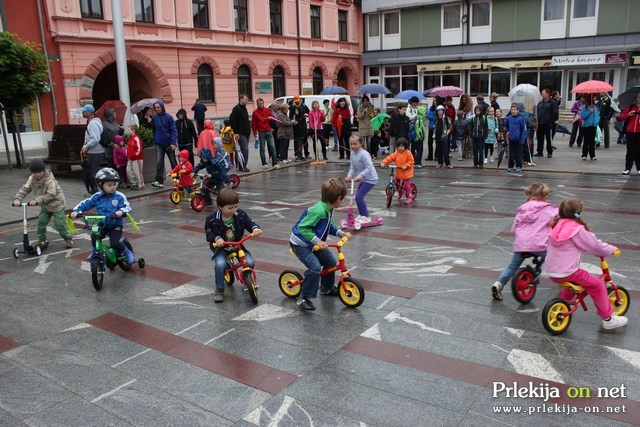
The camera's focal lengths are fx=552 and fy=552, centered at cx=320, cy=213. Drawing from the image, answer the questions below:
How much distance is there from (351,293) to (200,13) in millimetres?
26698

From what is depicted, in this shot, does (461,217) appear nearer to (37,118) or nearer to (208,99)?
(37,118)

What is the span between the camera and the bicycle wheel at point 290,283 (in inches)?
238

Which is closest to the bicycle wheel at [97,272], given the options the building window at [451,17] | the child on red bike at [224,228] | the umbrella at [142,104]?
→ the child on red bike at [224,228]

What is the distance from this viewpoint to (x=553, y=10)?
33.0m

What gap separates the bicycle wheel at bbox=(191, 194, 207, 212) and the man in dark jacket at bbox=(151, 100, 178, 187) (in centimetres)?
308

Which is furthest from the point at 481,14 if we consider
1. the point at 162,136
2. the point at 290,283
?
the point at 290,283

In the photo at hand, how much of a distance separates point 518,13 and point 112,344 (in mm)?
35114

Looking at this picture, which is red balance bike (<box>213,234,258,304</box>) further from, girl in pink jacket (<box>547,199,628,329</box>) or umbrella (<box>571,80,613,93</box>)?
umbrella (<box>571,80,613,93</box>)

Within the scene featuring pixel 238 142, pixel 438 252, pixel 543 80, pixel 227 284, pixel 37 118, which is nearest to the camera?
pixel 227 284

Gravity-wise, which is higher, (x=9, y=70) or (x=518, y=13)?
(x=518, y=13)

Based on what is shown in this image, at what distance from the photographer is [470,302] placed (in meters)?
5.82

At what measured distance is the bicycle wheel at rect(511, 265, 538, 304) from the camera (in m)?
5.64

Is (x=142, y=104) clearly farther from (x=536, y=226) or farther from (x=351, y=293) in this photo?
(x=536, y=226)

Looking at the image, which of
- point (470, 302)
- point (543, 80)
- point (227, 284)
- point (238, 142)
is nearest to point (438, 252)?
point (470, 302)
